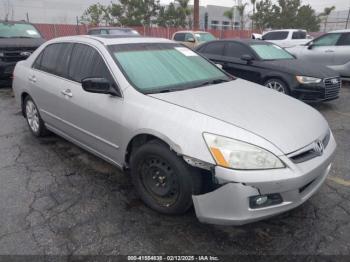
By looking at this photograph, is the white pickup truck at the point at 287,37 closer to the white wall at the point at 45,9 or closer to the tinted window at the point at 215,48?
the tinted window at the point at 215,48

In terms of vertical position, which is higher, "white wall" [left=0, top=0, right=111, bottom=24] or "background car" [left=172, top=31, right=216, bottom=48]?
"white wall" [left=0, top=0, right=111, bottom=24]

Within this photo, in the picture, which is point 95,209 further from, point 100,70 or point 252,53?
point 252,53

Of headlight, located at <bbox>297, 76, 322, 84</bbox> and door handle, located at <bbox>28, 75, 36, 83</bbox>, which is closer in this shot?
door handle, located at <bbox>28, 75, 36, 83</bbox>

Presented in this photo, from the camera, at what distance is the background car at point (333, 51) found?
930 cm

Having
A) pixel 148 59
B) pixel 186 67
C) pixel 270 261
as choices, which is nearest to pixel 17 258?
pixel 270 261

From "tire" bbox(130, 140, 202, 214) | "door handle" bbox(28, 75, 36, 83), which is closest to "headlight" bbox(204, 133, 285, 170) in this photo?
"tire" bbox(130, 140, 202, 214)

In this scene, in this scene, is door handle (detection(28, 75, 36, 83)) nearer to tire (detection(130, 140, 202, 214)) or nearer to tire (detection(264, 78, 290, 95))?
tire (detection(130, 140, 202, 214))

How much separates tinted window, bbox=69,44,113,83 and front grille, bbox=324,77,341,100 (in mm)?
4749

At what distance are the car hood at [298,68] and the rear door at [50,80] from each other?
14.1ft

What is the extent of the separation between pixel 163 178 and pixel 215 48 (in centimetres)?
584

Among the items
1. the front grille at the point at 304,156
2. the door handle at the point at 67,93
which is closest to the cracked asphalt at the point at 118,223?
the front grille at the point at 304,156

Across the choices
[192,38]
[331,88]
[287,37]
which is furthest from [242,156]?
[287,37]

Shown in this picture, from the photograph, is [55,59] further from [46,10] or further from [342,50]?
[46,10]

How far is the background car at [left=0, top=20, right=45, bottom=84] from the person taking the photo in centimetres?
879
